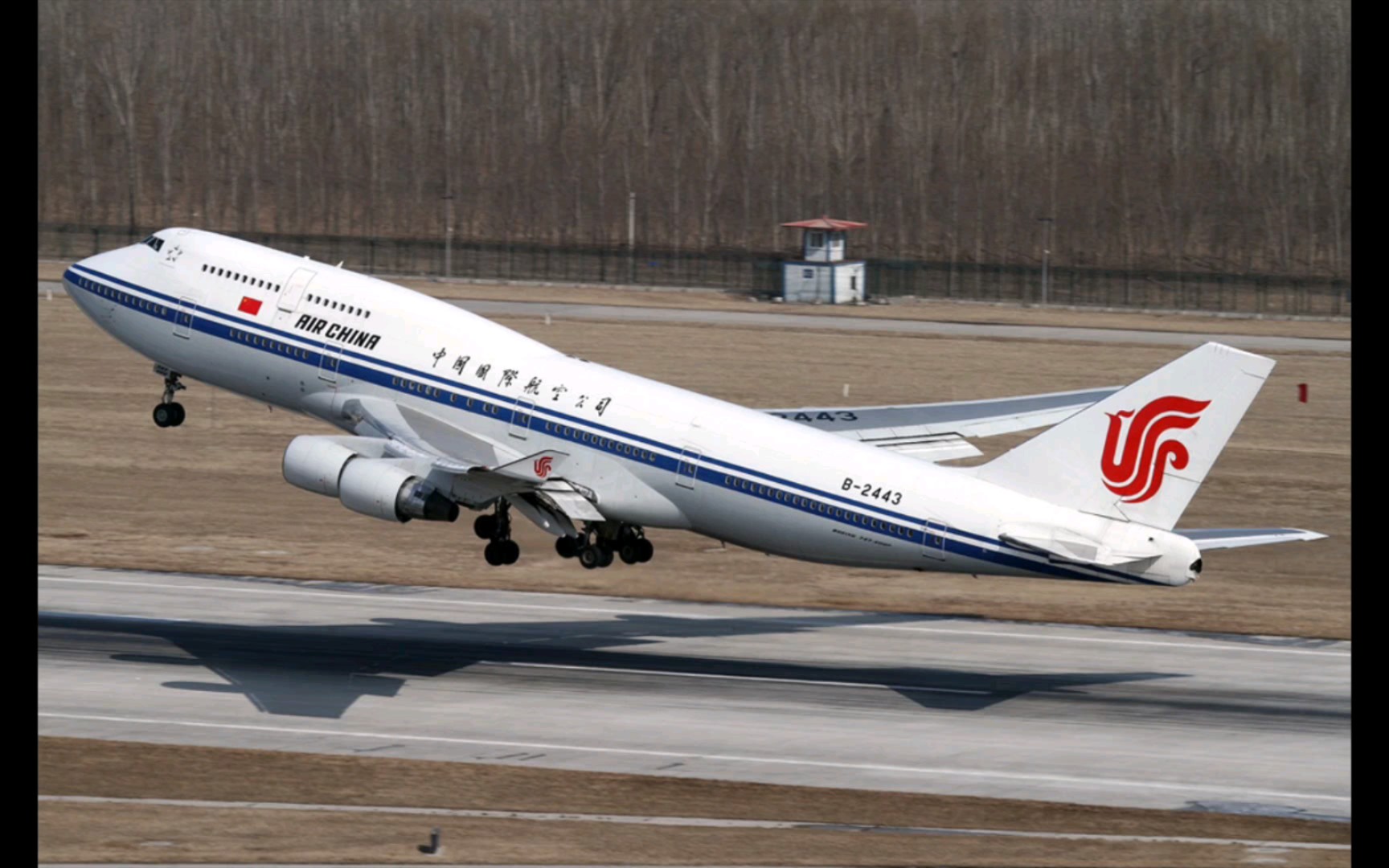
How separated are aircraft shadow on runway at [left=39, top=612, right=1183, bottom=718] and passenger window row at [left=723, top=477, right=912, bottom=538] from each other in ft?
17.9

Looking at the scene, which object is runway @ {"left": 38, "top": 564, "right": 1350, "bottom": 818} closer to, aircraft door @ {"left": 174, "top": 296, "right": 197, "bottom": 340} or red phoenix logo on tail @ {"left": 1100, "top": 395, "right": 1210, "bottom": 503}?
red phoenix logo on tail @ {"left": 1100, "top": 395, "right": 1210, "bottom": 503}

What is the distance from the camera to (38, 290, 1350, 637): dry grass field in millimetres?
62281

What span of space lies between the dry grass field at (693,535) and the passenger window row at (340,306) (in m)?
14.6

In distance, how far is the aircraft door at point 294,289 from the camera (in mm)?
52469

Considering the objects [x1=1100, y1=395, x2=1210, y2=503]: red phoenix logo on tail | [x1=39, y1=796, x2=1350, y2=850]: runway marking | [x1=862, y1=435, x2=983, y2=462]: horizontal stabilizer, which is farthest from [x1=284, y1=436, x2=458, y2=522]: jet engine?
[x1=1100, y1=395, x2=1210, y2=503]: red phoenix logo on tail

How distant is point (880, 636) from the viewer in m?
56.4

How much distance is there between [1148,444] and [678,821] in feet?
49.5

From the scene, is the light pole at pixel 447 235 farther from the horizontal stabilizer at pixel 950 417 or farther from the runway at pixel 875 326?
the horizontal stabilizer at pixel 950 417

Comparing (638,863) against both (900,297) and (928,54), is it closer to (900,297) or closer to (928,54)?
(900,297)

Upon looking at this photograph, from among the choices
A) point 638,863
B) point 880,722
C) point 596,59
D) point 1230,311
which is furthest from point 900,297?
point 638,863

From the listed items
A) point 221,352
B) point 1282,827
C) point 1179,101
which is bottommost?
point 1282,827

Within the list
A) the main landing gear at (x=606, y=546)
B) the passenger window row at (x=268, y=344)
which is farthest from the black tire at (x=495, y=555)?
the passenger window row at (x=268, y=344)

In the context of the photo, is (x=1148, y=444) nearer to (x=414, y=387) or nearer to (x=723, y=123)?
(x=414, y=387)

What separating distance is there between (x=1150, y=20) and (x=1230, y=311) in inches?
Result: 1737
